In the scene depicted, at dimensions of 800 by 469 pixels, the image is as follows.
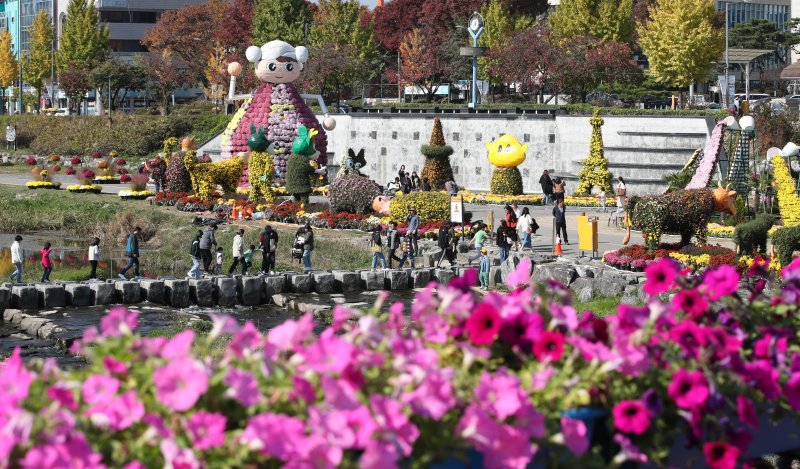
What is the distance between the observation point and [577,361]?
21.4ft

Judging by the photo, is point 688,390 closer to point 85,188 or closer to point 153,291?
point 153,291

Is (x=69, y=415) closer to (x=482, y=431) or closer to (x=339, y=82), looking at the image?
(x=482, y=431)

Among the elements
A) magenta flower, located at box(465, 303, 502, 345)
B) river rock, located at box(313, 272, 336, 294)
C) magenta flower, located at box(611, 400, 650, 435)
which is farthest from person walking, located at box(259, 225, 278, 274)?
magenta flower, located at box(611, 400, 650, 435)

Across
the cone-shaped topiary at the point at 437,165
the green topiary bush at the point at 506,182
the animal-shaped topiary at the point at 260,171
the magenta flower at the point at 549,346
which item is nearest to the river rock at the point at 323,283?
the animal-shaped topiary at the point at 260,171

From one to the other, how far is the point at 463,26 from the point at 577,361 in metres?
66.1

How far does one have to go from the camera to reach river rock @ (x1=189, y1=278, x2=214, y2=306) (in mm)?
25953

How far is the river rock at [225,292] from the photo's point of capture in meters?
26.1

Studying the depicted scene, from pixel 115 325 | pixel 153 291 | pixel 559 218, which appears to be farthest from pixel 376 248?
pixel 115 325

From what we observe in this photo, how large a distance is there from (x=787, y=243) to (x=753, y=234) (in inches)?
71.2

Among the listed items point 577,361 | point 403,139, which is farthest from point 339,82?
point 577,361

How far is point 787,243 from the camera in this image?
2392 cm

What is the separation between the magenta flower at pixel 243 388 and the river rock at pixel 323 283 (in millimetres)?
Answer: 21619

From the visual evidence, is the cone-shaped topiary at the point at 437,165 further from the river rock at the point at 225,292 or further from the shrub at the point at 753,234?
the shrub at the point at 753,234

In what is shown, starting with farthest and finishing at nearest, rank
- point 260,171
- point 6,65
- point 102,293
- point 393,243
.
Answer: point 6,65 → point 260,171 → point 393,243 → point 102,293
